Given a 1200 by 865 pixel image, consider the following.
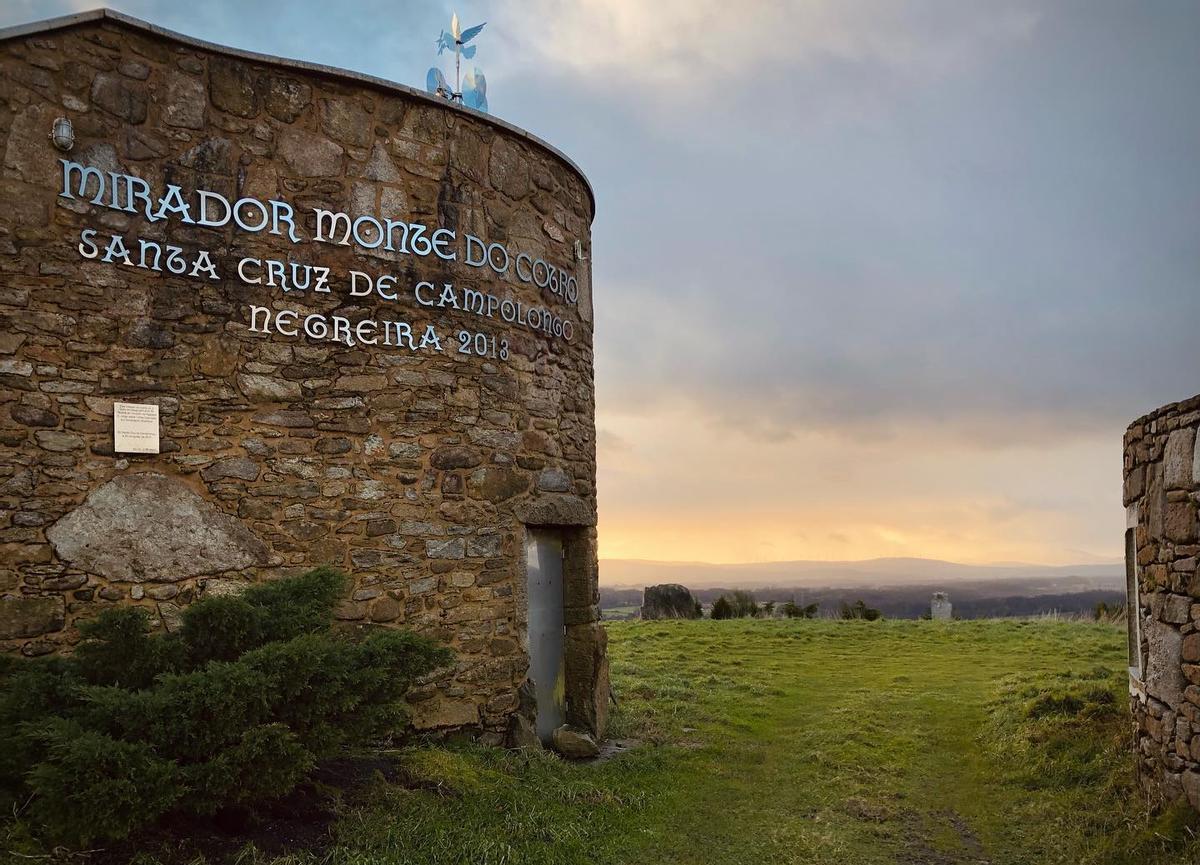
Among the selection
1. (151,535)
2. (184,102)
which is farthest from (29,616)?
(184,102)

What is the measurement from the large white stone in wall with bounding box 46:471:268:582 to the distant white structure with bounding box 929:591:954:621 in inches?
800

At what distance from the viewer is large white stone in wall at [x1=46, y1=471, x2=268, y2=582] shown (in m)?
6.22

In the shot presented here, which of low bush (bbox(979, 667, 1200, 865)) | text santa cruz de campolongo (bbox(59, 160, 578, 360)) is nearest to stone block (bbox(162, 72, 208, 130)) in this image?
text santa cruz de campolongo (bbox(59, 160, 578, 360))

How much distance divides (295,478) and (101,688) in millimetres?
2634

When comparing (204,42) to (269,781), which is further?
(204,42)

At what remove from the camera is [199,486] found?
6.66m

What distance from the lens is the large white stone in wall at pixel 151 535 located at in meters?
6.22

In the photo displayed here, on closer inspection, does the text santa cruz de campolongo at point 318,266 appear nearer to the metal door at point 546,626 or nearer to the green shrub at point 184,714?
the metal door at point 546,626

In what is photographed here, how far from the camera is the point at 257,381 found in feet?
22.7

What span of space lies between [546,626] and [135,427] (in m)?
4.07

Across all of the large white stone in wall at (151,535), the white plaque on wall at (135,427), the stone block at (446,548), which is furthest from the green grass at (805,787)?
the white plaque on wall at (135,427)

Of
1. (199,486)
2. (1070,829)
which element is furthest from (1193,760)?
(199,486)

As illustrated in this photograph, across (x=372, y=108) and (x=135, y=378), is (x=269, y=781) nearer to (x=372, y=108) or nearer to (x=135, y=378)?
(x=135, y=378)

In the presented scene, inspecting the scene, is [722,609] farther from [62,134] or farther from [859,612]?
[62,134]
